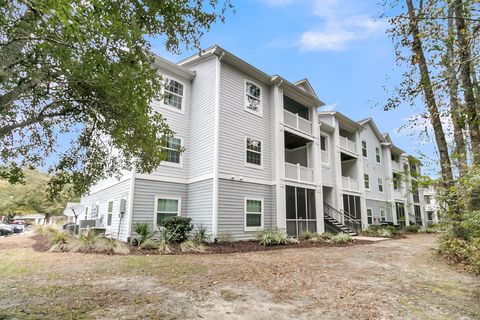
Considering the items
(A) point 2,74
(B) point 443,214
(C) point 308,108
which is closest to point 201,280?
(A) point 2,74

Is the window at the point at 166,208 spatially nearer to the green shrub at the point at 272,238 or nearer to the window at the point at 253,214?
the window at the point at 253,214

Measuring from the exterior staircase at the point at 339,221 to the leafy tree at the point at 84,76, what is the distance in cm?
1408

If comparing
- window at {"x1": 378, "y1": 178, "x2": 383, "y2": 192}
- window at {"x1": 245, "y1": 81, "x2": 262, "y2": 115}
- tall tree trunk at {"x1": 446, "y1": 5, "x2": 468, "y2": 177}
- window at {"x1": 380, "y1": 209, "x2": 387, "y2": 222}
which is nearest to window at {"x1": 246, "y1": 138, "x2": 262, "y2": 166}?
window at {"x1": 245, "y1": 81, "x2": 262, "y2": 115}

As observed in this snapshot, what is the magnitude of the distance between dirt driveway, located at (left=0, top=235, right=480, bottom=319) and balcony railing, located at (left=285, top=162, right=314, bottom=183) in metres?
6.93

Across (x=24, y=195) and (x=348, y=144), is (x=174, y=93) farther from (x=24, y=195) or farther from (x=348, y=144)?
(x=24, y=195)

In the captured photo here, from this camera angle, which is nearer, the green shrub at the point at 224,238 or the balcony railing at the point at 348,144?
the green shrub at the point at 224,238

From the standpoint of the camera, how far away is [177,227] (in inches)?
439

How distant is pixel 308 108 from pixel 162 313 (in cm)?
1575

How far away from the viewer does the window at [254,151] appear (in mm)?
13828

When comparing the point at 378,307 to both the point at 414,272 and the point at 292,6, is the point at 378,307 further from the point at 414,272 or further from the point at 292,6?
the point at 292,6

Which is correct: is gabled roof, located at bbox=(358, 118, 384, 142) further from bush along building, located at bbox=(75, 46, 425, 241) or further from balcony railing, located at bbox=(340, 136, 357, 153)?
bush along building, located at bbox=(75, 46, 425, 241)

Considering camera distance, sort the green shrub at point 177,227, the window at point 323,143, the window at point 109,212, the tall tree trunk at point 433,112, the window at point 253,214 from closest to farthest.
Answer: the tall tree trunk at point 433,112
the green shrub at point 177,227
the window at point 253,214
the window at point 109,212
the window at point 323,143

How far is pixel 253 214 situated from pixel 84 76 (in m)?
10.2

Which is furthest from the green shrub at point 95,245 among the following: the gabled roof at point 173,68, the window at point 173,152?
the gabled roof at point 173,68
